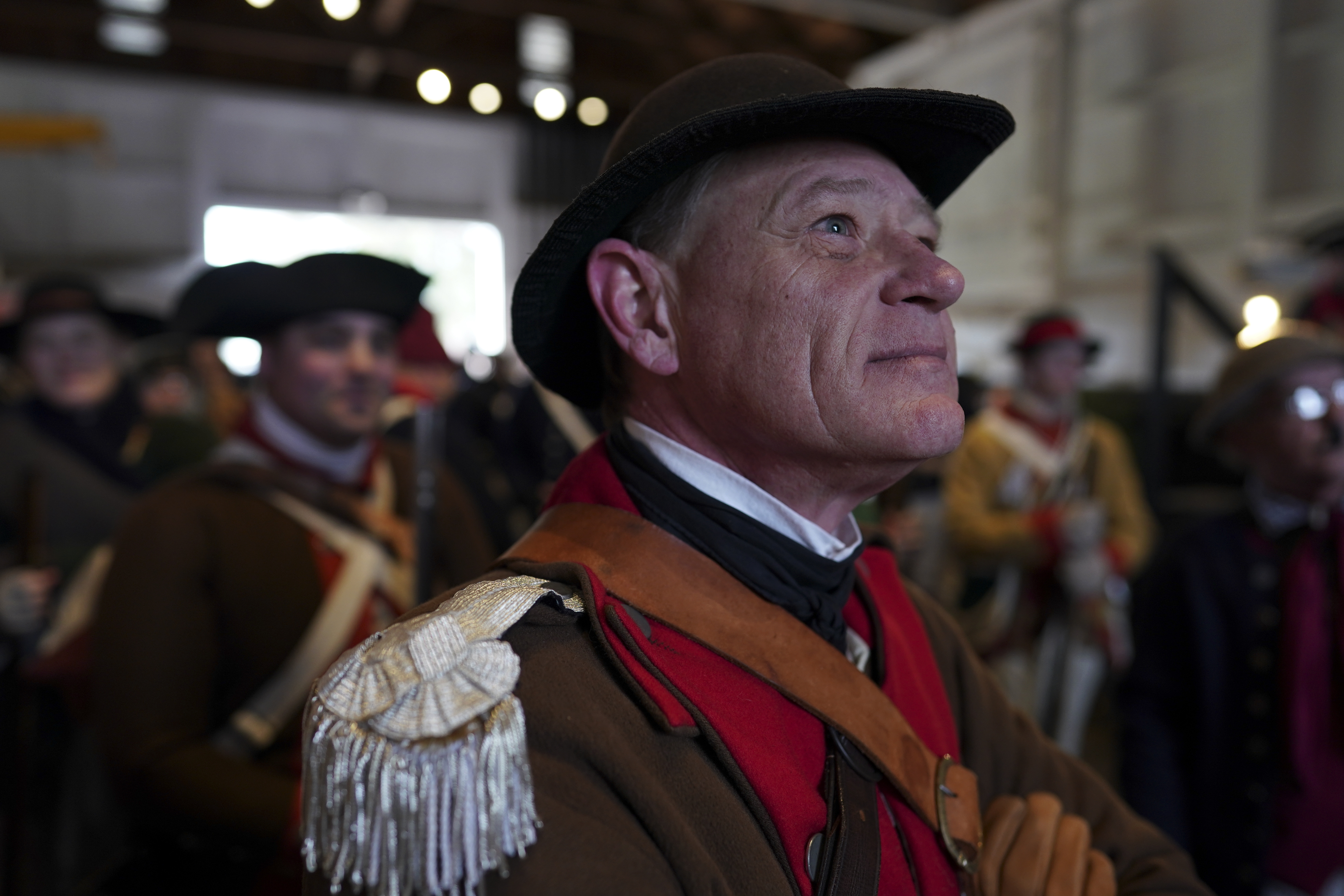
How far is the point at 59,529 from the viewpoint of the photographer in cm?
315

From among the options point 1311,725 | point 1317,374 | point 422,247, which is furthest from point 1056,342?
point 422,247

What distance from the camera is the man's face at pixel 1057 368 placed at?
163 inches

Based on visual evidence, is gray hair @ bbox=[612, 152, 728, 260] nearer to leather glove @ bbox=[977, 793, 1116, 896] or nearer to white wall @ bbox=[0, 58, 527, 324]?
leather glove @ bbox=[977, 793, 1116, 896]

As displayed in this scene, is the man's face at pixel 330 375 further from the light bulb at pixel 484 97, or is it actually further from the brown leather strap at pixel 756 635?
the light bulb at pixel 484 97

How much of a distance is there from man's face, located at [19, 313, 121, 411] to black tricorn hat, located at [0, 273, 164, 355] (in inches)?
0.8

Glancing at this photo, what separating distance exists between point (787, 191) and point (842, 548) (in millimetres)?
456

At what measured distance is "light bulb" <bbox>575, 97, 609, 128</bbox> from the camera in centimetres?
1203

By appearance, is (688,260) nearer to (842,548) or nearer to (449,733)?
(842,548)

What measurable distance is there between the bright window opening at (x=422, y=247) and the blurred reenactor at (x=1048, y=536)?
404 inches

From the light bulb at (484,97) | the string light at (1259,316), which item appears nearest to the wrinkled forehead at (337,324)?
the string light at (1259,316)

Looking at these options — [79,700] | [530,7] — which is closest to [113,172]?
[530,7]

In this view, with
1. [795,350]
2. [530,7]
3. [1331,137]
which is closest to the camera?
[795,350]

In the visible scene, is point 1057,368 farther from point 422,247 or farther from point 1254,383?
point 422,247

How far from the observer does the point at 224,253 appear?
1375cm
